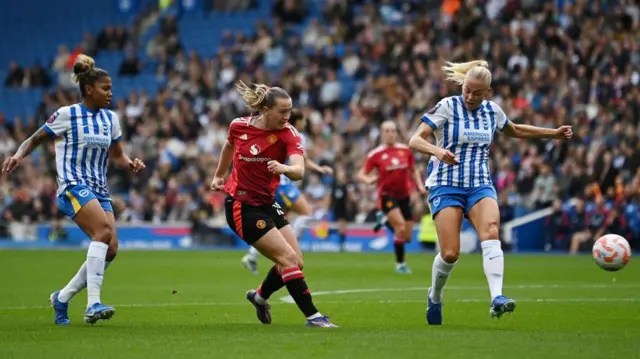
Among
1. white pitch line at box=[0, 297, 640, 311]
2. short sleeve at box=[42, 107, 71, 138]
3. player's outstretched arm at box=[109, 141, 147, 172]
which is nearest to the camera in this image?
short sleeve at box=[42, 107, 71, 138]

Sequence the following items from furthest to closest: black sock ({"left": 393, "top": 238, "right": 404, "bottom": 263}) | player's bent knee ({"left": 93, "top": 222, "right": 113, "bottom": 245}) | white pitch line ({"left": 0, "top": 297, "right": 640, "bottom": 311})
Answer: black sock ({"left": 393, "top": 238, "right": 404, "bottom": 263}) → white pitch line ({"left": 0, "top": 297, "right": 640, "bottom": 311}) → player's bent knee ({"left": 93, "top": 222, "right": 113, "bottom": 245})

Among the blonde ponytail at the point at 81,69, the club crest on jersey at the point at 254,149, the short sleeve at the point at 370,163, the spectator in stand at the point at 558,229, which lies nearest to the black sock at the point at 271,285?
the club crest on jersey at the point at 254,149

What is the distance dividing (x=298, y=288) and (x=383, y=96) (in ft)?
72.9

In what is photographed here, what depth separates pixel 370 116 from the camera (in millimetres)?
31953

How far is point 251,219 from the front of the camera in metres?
10.6

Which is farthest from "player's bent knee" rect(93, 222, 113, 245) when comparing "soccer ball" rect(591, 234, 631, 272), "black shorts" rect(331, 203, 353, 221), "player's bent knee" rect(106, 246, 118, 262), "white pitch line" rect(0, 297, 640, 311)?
"black shorts" rect(331, 203, 353, 221)

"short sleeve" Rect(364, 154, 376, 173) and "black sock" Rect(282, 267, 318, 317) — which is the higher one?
"short sleeve" Rect(364, 154, 376, 173)

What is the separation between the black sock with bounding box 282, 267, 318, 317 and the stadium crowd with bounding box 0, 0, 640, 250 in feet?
56.0

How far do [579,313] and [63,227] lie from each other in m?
23.9

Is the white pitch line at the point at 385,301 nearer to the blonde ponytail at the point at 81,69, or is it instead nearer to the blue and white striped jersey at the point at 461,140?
the blonde ponytail at the point at 81,69

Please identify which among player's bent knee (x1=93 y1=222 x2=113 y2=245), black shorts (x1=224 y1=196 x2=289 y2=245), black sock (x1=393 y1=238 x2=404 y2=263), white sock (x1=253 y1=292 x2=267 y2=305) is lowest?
black sock (x1=393 y1=238 x2=404 y2=263)

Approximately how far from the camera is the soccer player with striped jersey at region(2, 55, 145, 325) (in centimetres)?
1093

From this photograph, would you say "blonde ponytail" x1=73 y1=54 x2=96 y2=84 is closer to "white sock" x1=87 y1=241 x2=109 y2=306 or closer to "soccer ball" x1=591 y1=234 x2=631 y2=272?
"white sock" x1=87 y1=241 x2=109 y2=306

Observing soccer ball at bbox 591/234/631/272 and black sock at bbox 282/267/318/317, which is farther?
soccer ball at bbox 591/234/631/272
